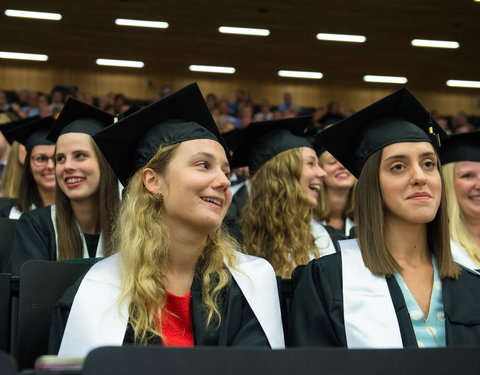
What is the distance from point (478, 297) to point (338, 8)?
1098 centimetres

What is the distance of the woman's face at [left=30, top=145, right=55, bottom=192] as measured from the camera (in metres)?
5.01

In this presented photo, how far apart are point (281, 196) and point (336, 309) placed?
5.30 feet

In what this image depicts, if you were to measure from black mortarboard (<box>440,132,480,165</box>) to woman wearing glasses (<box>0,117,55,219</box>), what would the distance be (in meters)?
2.84

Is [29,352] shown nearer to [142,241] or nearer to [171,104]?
[142,241]

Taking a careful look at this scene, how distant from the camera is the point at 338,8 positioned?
12914 mm

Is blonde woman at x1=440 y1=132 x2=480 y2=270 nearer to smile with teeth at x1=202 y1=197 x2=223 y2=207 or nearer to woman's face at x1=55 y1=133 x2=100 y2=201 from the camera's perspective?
smile with teeth at x1=202 y1=197 x2=223 y2=207

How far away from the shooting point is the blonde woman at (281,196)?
13.1 feet

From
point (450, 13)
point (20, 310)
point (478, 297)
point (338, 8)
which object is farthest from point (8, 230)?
point (450, 13)

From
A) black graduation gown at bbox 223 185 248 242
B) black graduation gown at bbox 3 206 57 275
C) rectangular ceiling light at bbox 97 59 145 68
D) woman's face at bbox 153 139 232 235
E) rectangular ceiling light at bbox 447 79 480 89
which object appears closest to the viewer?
woman's face at bbox 153 139 232 235

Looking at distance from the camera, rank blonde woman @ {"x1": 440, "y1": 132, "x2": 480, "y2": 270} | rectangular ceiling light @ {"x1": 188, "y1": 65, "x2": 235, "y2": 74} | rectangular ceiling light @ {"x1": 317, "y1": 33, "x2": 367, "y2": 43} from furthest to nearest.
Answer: rectangular ceiling light @ {"x1": 188, "y1": 65, "x2": 235, "y2": 74}
rectangular ceiling light @ {"x1": 317, "y1": 33, "x2": 367, "y2": 43}
blonde woman @ {"x1": 440, "y1": 132, "x2": 480, "y2": 270}

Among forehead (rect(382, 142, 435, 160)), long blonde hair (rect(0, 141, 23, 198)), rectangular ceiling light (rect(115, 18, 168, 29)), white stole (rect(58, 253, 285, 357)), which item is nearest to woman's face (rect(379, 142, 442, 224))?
forehead (rect(382, 142, 435, 160))

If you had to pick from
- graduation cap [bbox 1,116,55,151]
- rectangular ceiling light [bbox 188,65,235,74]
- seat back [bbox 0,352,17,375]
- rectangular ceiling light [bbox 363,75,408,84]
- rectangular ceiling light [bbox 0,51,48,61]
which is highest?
rectangular ceiling light [bbox 0,51,48,61]

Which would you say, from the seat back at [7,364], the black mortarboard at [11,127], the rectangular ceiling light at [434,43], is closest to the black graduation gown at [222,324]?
the seat back at [7,364]

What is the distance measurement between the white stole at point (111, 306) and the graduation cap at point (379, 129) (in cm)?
70
